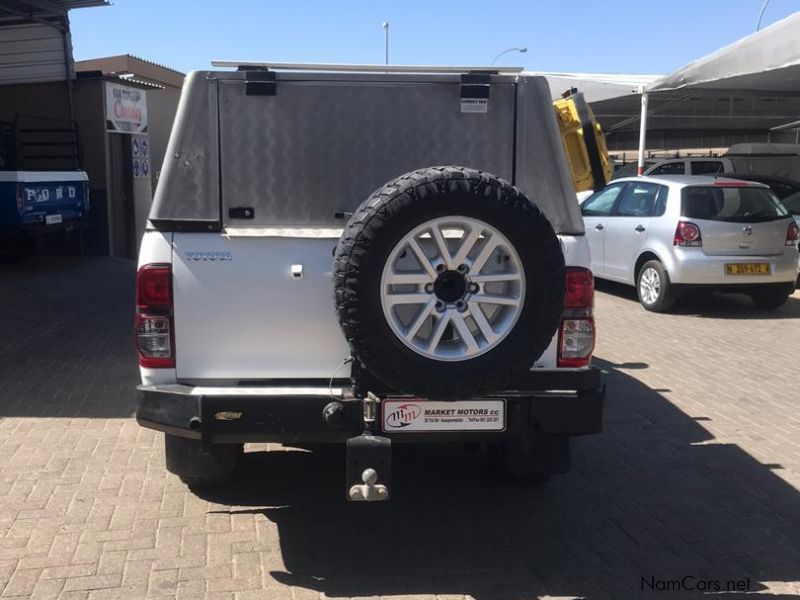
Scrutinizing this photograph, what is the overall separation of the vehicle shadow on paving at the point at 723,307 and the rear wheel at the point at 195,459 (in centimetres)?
752

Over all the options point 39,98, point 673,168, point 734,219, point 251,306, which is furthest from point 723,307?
point 39,98

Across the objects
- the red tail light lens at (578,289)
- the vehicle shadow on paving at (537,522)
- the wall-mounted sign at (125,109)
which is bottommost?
the vehicle shadow on paving at (537,522)

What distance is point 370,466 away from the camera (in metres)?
3.41

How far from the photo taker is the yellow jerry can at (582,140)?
16.9ft

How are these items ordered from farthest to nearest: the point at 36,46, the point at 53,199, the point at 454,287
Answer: the point at 36,46 → the point at 53,199 → the point at 454,287

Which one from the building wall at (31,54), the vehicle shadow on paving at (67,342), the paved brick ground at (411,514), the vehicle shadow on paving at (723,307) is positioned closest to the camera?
the paved brick ground at (411,514)

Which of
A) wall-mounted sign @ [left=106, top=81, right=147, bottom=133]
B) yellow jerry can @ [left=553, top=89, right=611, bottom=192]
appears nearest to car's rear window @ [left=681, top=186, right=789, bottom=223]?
yellow jerry can @ [left=553, top=89, right=611, bottom=192]

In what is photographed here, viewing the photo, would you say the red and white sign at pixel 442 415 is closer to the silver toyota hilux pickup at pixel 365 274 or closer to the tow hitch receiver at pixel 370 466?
the silver toyota hilux pickup at pixel 365 274

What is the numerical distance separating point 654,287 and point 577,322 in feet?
23.2

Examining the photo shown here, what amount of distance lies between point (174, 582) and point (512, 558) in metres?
1.52

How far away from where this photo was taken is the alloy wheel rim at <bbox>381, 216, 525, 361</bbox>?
328cm

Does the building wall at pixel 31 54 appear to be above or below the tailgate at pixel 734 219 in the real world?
above

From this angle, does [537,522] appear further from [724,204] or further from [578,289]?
[724,204]

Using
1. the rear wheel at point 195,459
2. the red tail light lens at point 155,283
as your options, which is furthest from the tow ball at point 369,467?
the red tail light lens at point 155,283
